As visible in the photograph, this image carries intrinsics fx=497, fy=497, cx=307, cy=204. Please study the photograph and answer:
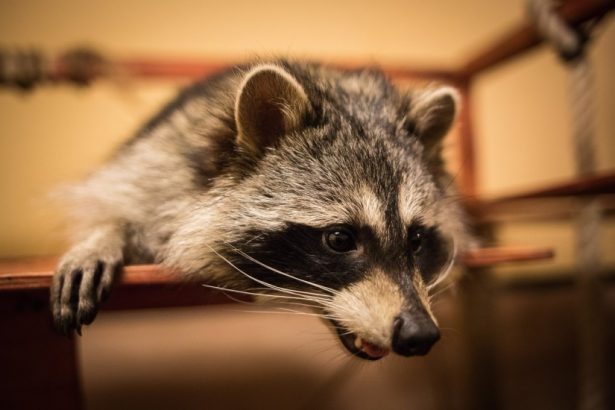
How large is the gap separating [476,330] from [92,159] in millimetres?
1924

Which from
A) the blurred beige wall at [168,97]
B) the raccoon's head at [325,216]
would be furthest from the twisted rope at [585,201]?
the blurred beige wall at [168,97]

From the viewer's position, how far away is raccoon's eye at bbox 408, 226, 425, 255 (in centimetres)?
110

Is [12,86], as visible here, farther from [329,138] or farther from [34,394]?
[329,138]

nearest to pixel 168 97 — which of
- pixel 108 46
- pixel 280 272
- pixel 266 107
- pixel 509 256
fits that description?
pixel 108 46

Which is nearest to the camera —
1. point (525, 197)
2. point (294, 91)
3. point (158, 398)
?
point (294, 91)

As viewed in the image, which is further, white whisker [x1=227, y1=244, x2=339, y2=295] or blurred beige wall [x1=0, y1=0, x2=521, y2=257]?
blurred beige wall [x1=0, y1=0, x2=521, y2=257]

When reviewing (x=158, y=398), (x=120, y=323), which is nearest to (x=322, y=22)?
(x=120, y=323)

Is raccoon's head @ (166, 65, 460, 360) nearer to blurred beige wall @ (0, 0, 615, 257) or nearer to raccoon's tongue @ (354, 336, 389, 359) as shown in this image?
raccoon's tongue @ (354, 336, 389, 359)

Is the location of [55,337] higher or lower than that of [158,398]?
higher

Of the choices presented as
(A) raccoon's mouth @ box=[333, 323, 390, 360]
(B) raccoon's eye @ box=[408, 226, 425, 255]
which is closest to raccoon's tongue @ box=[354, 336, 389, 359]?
(A) raccoon's mouth @ box=[333, 323, 390, 360]

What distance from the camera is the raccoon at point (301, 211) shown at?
995mm

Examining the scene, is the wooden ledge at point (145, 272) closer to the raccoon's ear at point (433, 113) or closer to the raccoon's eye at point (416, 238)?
the raccoon's eye at point (416, 238)

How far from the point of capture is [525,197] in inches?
60.0

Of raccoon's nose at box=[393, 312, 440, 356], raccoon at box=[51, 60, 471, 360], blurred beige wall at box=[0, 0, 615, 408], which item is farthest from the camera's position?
blurred beige wall at box=[0, 0, 615, 408]
